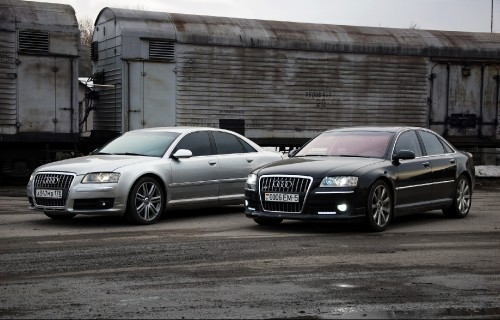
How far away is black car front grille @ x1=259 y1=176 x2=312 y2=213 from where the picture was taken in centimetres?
1157

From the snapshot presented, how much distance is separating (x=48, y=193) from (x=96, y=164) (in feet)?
2.57

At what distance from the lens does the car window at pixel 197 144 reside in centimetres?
1370

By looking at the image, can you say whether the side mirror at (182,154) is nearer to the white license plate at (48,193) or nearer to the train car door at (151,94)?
the white license plate at (48,193)

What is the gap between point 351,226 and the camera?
41.0ft

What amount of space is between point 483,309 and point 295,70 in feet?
52.5

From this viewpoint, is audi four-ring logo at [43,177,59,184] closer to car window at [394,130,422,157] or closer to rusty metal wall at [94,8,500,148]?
car window at [394,130,422,157]

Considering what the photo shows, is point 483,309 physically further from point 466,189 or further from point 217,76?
point 217,76

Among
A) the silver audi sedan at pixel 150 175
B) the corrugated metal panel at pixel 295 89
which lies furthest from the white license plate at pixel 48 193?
the corrugated metal panel at pixel 295 89

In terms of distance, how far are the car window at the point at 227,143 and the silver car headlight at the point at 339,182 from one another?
3.06 m

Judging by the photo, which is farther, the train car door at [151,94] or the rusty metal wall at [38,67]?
the train car door at [151,94]

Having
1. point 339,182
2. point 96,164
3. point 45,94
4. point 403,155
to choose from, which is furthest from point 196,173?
point 45,94

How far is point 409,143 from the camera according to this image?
43.2ft

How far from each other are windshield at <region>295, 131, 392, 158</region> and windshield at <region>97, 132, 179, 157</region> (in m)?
2.06

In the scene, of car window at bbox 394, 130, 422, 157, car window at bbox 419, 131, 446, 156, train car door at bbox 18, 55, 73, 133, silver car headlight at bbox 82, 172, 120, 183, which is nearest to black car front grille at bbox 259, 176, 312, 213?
car window at bbox 394, 130, 422, 157
